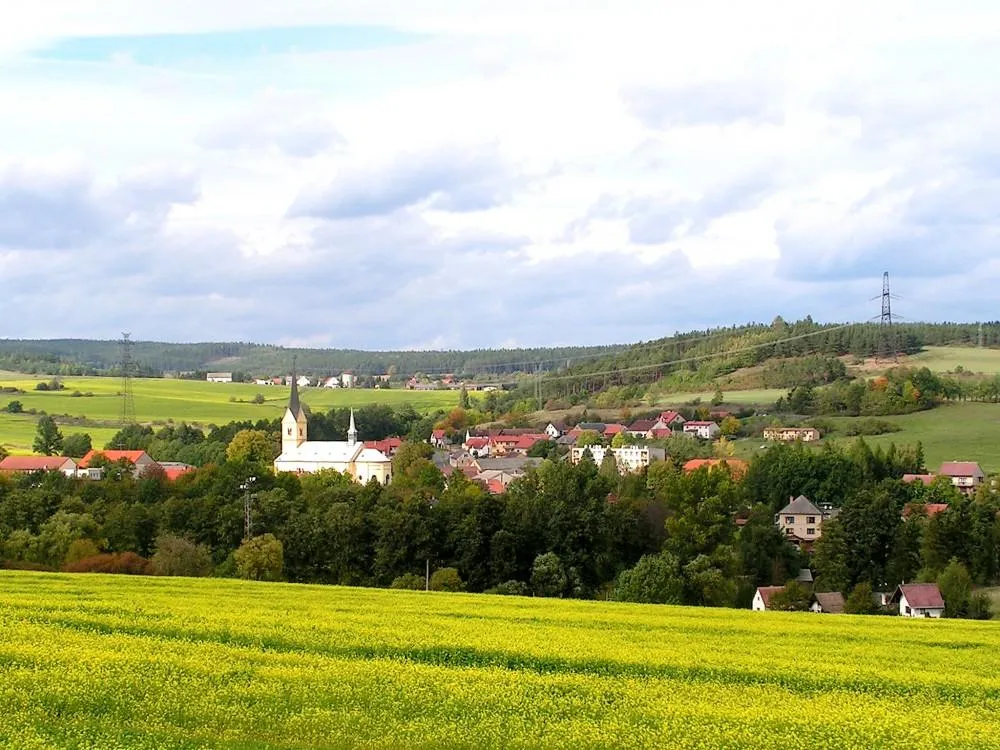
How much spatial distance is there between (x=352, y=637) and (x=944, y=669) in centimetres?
1402

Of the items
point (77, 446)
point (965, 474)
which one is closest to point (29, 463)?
point (77, 446)

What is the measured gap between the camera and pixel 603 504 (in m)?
73.5

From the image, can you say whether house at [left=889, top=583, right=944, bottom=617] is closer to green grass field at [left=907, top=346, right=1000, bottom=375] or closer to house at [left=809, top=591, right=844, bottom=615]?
house at [left=809, top=591, right=844, bottom=615]

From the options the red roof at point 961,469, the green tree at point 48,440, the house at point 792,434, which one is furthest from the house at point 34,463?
the red roof at point 961,469

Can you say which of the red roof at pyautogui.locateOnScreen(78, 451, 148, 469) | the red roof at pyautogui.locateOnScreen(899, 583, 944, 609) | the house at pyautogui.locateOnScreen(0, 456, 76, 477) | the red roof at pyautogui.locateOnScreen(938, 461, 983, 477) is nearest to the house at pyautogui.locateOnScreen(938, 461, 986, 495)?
the red roof at pyautogui.locateOnScreen(938, 461, 983, 477)

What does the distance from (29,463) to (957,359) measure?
5012 inches

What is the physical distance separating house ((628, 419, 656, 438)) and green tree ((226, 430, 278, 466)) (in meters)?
44.0

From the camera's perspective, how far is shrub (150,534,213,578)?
→ 6067cm

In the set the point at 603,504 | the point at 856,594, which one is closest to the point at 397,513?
the point at 603,504

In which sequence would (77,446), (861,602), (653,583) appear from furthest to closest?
(77,446)
(861,602)
(653,583)

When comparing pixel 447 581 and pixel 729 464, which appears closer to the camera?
pixel 447 581

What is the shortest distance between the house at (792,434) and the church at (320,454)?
4279 centimetres

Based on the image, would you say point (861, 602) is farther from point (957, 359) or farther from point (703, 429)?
point (957, 359)

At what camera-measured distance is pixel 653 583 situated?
61250mm
